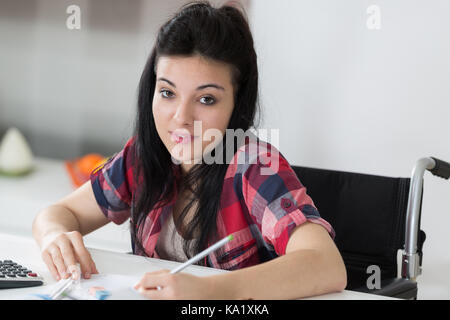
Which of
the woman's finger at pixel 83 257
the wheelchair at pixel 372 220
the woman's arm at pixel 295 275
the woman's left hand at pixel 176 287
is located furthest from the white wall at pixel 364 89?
the woman's left hand at pixel 176 287

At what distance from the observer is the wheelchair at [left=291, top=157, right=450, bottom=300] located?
4.56 feet

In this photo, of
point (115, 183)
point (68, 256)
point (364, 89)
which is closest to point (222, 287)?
point (68, 256)

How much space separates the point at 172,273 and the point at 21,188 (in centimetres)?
181

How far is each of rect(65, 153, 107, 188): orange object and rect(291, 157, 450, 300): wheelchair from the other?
1333 mm

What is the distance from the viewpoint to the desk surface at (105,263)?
1.01 metres

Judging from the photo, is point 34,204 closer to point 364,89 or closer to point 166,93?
point 364,89

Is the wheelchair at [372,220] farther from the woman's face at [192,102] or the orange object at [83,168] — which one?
the orange object at [83,168]

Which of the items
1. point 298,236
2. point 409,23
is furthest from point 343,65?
point 298,236

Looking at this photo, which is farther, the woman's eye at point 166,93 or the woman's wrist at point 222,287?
the woman's eye at point 166,93

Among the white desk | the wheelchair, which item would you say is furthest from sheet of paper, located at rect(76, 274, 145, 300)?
the white desk

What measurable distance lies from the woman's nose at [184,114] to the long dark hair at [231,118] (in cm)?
10

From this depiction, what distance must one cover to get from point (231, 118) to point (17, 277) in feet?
1.60

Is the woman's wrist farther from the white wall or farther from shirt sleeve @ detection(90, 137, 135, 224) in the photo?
the white wall

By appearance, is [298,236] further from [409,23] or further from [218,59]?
[409,23]
